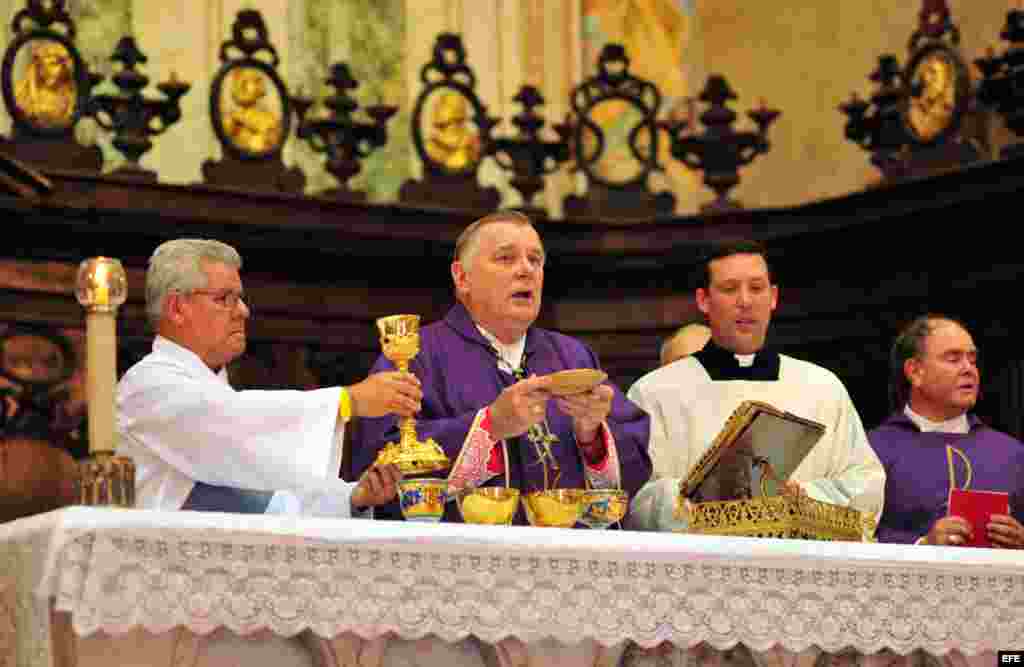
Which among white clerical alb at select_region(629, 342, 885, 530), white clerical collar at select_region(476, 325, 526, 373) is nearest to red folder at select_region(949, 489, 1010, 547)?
white clerical alb at select_region(629, 342, 885, 530)

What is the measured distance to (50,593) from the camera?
15.2ft

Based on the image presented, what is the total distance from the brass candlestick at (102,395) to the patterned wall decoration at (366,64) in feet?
18.8

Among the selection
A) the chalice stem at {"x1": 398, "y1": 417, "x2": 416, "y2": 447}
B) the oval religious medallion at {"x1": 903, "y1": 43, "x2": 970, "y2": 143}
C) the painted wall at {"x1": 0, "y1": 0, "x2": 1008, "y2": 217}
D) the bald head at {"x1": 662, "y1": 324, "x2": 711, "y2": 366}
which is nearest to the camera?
the chalice stem at {"x1": 398, "y1": 417, "x2": 416, "y2": 447}

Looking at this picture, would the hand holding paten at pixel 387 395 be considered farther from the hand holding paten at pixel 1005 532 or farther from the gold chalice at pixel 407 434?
the hand holding paten at pixel 1005 532

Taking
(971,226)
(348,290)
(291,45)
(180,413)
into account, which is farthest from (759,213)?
(180,413)

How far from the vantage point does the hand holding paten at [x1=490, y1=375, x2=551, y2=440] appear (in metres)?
5.66

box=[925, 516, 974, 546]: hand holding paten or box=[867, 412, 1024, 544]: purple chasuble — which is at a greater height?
box=[867, 412, 1024, 544]: purple chasuble

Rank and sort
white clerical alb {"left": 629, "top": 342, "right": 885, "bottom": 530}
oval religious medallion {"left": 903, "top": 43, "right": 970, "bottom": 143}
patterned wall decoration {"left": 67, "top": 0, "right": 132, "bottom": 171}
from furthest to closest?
patterned wall decoration {"left": 67, "top": 0, "right": 132, "bottom": 171} < oval religious medallion {"left": 903, "top": 43, "right": 970, "bottom": 143} < white clerical alb {"left": 629, "top": 342, "right": 885, "bottom": 530}

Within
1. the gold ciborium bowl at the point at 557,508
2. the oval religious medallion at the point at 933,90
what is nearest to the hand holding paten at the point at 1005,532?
the gold ciborium bowl at the point at 557,508

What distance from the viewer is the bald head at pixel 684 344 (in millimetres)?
7820

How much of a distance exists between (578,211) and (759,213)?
832 mm

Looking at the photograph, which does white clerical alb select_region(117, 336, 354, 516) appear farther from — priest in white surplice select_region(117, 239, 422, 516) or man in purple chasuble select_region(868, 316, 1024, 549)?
man in purple chasuble select_region(868, 316, 1024, 549)

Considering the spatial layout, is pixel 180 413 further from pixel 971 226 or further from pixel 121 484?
pixel 971 226

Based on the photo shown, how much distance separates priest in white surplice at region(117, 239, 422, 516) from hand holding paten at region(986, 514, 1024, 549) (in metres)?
1.83
